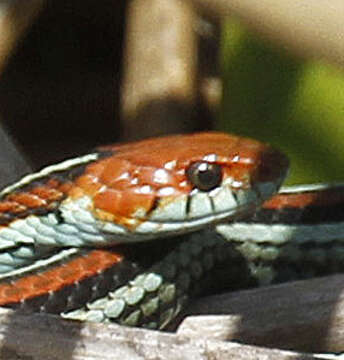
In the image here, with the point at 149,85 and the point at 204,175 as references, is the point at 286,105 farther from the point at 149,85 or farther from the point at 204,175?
the point at 204,175

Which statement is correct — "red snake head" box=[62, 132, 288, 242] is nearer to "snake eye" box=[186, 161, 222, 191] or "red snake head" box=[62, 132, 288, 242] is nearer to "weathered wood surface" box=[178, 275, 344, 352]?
"snake eye" box=[186, 161, 222, 191]

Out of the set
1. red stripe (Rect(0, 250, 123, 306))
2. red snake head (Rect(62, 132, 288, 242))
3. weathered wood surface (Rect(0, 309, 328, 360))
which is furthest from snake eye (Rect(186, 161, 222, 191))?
weathered wood surface (Rect(0, 309, 328, 360))

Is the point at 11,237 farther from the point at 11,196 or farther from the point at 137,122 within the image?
the point at 137,122

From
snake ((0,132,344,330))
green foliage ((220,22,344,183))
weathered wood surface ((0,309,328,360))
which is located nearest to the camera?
weathered wood surface ((0,309,328,360))

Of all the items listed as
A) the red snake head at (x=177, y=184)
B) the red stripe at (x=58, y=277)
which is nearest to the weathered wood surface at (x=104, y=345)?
the red stripe at (x=58, y=277)

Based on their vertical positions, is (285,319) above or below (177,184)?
below

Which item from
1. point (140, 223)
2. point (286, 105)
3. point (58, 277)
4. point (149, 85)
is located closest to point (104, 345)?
point (58, 277)
